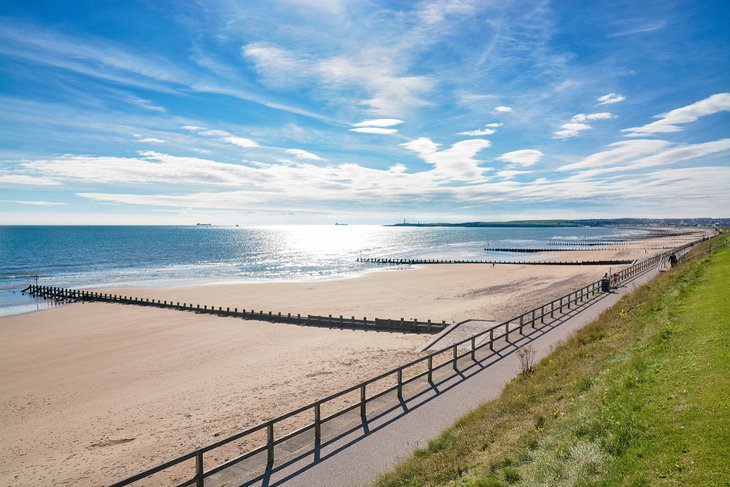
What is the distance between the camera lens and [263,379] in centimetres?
2044

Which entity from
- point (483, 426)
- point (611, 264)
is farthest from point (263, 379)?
point (611, 264)

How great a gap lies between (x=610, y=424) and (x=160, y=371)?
2148cm

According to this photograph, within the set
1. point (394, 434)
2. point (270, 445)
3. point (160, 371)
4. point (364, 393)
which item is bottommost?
point (160, 371)

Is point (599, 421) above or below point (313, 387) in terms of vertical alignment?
above

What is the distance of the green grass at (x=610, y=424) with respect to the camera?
6953 mm

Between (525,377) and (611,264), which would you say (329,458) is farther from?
(611,264)

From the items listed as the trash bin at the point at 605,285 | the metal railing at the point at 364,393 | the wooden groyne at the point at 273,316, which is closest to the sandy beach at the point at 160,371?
the wooden groyne at the point at 273,316

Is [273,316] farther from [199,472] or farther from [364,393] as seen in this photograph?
[199,472]

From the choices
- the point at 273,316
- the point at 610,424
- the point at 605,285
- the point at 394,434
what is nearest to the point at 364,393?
the point at 394,434

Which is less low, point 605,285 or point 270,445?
point 605,285

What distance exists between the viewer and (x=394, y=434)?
439 inches

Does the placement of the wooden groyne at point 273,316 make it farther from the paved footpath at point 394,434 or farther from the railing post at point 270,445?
the railing post at point 270,445

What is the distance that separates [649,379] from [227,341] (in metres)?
24.9

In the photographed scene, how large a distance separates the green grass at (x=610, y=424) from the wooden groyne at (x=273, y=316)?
1444 cm
